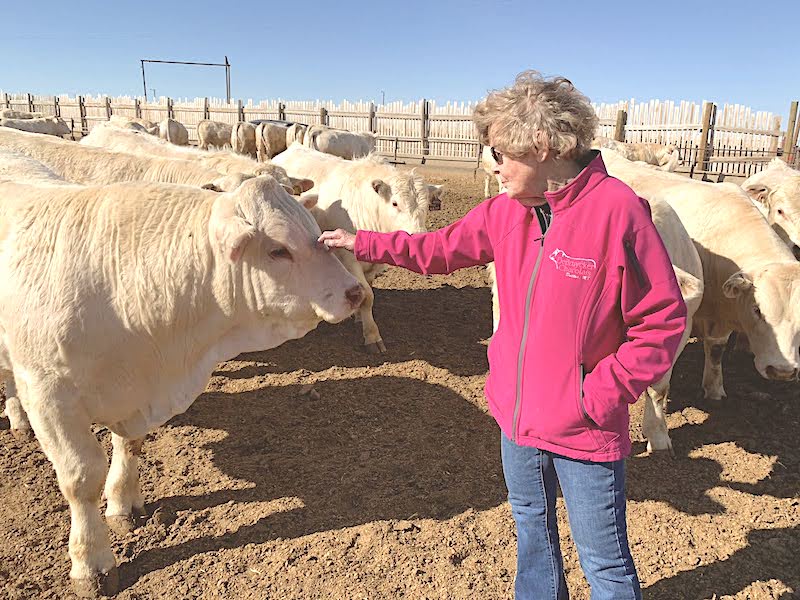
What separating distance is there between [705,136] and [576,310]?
19.2 meters

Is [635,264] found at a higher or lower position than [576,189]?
lower

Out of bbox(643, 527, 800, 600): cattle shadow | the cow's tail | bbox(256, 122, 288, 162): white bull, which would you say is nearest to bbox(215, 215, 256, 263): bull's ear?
bbox(643, 527, 800, 600): cattle shadow

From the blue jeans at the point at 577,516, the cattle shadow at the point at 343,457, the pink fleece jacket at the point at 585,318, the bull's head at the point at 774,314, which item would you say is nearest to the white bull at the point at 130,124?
the cattle shadow at the point at 343,457

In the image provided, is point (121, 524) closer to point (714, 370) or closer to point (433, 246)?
point (433, 246)

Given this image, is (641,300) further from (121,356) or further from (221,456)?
(221,456)

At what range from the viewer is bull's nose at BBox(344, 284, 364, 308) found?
306 centimetres

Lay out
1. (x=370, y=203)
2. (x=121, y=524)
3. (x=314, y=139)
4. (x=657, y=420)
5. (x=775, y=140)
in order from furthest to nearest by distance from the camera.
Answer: (x=775, y=140) < (x=314, y=139) < (x=370, y=203) < (x=657, y=420) < (x=121, y=524)

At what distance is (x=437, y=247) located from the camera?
2.73 meters

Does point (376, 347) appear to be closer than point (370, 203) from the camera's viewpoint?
Yes

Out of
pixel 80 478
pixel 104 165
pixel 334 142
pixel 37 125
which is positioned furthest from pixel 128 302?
pixel 37 125

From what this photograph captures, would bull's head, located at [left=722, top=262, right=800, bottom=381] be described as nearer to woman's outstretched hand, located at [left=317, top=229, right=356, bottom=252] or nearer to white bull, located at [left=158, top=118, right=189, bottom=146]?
woman's outstretched hand, located at [left=317, top=229, right=356, bottom=252]

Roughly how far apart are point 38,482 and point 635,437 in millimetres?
4344

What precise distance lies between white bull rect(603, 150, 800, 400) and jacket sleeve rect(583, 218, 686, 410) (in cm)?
290

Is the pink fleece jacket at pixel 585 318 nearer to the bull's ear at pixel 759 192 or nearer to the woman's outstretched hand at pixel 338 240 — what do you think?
the woman's outstretched hand at pixel 338 240
